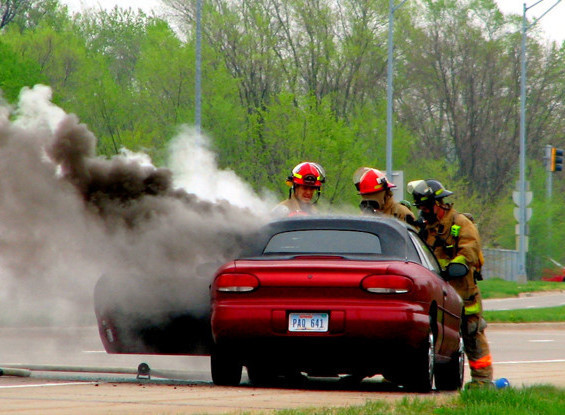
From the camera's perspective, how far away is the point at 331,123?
136 feet

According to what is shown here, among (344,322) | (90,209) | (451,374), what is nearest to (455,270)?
(451,374)

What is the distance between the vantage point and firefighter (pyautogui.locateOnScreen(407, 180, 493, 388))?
36.1ft

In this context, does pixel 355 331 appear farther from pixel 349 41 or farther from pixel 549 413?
pixel 349 41

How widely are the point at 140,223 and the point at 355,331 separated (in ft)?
8.25

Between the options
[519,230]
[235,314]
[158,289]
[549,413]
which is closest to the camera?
[549,413]

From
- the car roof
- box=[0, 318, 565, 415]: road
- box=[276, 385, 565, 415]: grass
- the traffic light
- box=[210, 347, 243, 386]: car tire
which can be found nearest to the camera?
box=[276, 385, 565, 415]: grass

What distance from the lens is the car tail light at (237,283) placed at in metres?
9.51

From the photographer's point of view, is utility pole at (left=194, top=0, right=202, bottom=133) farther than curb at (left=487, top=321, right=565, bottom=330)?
Yes

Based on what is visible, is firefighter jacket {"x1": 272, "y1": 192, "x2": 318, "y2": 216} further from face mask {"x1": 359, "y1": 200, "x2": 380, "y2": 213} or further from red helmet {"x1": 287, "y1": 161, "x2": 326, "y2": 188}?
face mask {"x1": 359, "y1": 200, "x2": 380, "y2": 213}

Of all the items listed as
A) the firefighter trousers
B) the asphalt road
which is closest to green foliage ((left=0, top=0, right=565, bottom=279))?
the asphalt road

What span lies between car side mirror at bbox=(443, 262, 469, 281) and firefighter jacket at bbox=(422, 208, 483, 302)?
31 centimetres

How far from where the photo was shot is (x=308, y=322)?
9.38 m

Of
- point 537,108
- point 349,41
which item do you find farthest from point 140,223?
point 537,108

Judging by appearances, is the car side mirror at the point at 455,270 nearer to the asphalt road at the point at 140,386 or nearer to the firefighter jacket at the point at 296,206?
the asphalt road at the point at 140,386
